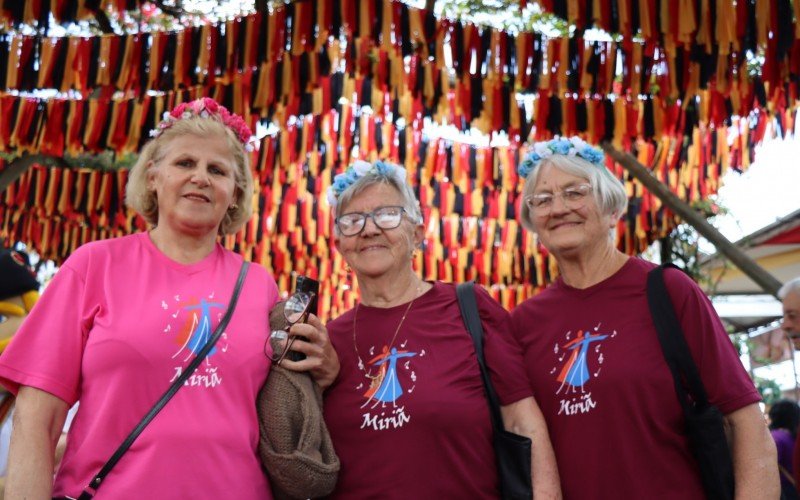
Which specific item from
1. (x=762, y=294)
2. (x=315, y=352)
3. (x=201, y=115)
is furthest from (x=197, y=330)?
(x=762, y=294)

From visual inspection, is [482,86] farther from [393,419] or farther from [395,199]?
[393,419]

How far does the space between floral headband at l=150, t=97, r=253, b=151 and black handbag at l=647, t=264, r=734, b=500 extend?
4.35 ft

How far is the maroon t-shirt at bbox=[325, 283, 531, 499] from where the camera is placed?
2164 mm

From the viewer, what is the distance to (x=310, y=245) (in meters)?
11.2

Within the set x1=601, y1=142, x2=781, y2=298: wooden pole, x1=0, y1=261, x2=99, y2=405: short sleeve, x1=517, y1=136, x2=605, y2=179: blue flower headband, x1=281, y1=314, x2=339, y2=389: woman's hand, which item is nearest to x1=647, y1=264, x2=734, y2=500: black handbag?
x1=517, y1=136, x2=605, y2=179: blue flower headband

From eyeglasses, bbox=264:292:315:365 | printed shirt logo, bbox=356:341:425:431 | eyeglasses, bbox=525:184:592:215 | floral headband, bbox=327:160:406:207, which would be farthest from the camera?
floral headband, bbox=327:160:406:207

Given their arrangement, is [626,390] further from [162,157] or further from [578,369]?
[162,157]

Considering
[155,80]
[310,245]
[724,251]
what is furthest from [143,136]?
[310,245]

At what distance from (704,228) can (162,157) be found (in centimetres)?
438

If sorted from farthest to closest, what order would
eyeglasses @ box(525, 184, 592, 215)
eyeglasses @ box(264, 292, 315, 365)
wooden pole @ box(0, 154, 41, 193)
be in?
wooden pole @ box(0, 154, 41, 193)
eyeglasses @ box(525, 184, 592, 215)
eyeglasses @ box(264, 292, 315, 365)

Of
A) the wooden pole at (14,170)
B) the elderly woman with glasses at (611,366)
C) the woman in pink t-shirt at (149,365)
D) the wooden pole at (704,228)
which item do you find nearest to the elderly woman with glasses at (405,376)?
the elderly woman with glasses at (611,366)

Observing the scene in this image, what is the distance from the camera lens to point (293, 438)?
205 centimetres

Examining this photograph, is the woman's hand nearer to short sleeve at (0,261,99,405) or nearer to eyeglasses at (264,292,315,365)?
eyeglasses at (264,292,315,365)

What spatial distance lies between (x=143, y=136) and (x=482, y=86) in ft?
8.34
